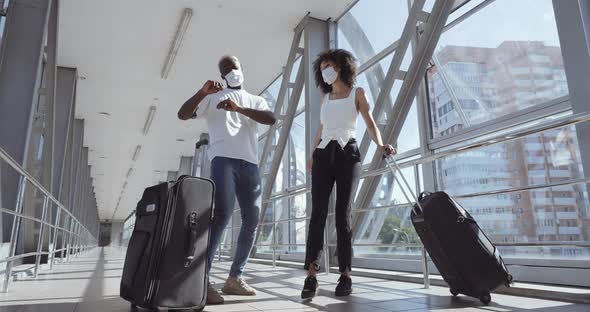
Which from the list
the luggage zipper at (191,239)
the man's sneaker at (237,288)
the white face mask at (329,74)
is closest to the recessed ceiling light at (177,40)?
the white face mask at (329,74)

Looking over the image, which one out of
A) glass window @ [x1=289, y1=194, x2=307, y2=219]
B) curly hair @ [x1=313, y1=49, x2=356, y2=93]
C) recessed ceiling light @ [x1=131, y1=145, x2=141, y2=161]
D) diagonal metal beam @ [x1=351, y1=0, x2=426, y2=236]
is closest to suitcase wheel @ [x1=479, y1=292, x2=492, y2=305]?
curly hair @ [x1=313, y1=49, x2=356, y2=93]

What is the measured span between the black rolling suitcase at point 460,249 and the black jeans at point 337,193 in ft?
1.02

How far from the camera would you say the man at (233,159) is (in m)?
1.75

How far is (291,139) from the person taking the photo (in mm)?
6457

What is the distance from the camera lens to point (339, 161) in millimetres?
1796

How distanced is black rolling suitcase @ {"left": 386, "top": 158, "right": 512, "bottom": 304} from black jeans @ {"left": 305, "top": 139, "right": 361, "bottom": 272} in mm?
312

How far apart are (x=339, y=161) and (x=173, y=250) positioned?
2.60 feet

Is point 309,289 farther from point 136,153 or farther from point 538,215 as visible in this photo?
point 136,153

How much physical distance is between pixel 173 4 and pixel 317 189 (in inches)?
145

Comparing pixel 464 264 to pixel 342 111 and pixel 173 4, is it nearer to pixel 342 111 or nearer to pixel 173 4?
pixel 342 111

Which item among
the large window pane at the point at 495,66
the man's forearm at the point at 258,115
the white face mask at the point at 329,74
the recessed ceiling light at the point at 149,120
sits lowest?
the man's forearm at the point at 258,115

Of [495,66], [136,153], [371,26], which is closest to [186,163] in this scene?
[136,153]

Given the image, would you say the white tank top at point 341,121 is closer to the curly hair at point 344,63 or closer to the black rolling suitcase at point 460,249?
the curly hair at point 344,63

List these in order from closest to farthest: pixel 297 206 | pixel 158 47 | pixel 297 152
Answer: pixel 158 47 < pixel 297 206 < pixel 297 152
